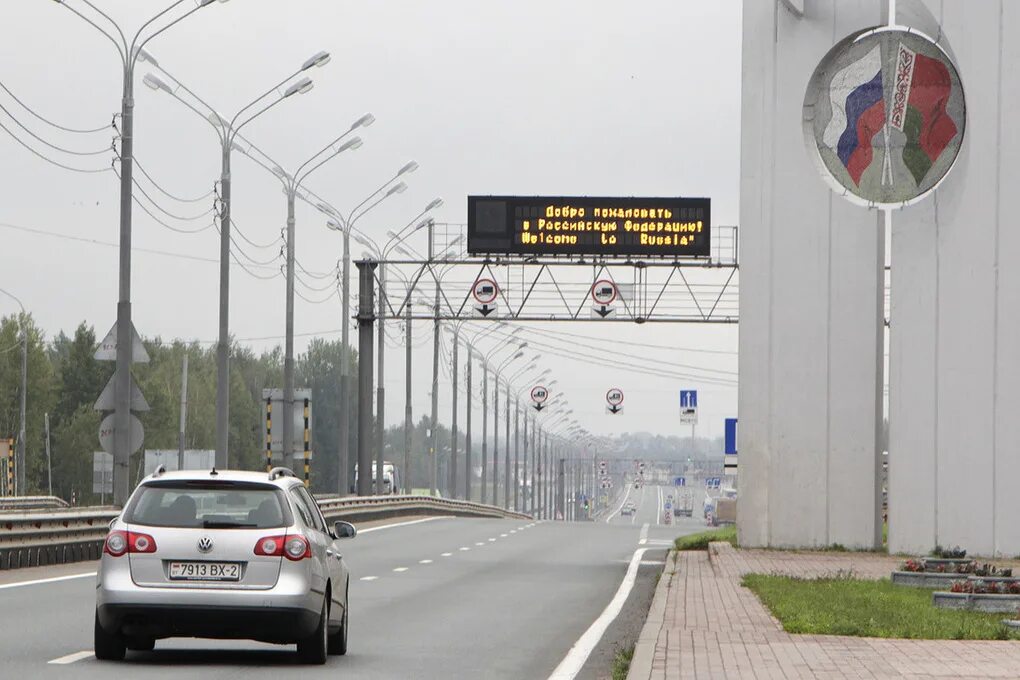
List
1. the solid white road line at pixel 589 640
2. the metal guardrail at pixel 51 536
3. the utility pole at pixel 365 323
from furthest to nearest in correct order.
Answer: the utility pole at pixel 365 323, the metal guardrail at pixel 51 536, the solid white road line at pixel 589 640

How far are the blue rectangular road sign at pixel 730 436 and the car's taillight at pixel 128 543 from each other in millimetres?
28053

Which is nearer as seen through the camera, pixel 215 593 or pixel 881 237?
pixel 215 593

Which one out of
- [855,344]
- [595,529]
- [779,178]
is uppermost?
[779,178]

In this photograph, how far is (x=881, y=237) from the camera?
3331 cm

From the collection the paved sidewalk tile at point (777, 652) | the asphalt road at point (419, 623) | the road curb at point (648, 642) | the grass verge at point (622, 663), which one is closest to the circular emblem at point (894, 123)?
the asphalt road at point (419, 623)

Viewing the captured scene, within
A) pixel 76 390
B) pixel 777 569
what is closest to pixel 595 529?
pixel 777 569

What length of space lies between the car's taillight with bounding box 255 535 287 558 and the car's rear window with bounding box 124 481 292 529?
0.12 metres

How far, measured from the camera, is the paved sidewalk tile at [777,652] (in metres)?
12.3

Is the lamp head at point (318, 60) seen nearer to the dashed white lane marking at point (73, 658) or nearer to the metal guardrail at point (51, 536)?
the metal guardrail at point (51, 536)

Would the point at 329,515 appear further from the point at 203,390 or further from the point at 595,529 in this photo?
the point at 203,390

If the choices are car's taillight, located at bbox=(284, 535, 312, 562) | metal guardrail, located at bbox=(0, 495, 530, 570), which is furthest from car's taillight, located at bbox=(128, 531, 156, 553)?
metal guardrail, located at bbox=(0, 495, 530, 570)

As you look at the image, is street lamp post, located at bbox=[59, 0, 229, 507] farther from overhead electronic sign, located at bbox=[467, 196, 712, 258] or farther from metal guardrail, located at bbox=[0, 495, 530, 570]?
overhead electronic sign, located at bbox=[467, 196, 712, 258]

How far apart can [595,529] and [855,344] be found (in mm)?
23435

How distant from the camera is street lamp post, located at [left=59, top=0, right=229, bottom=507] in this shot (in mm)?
30484
